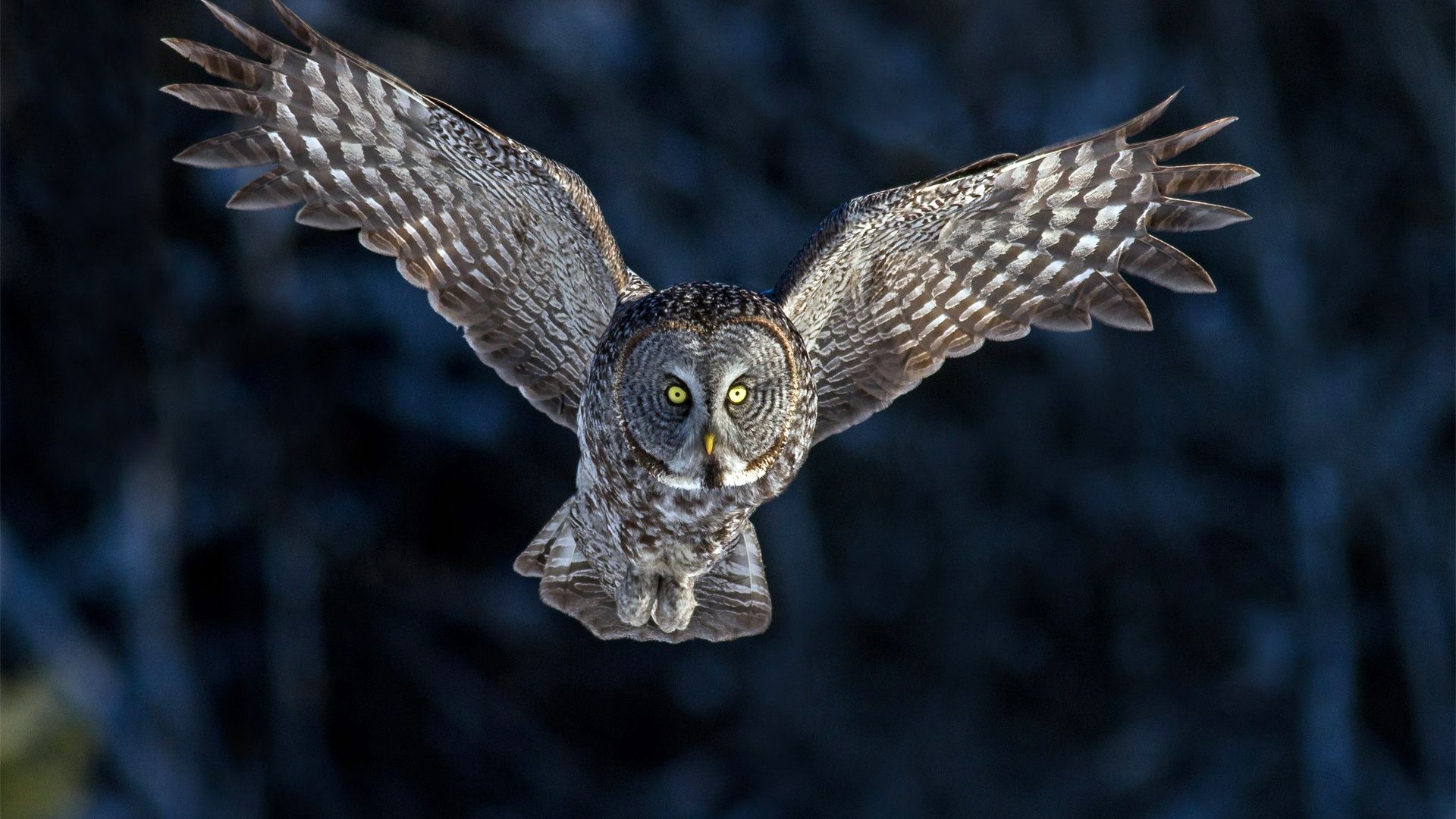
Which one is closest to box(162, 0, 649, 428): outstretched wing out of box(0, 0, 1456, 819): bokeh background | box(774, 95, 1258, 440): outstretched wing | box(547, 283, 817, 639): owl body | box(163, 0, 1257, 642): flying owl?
box(163, 0, 1257, 642): flying owl

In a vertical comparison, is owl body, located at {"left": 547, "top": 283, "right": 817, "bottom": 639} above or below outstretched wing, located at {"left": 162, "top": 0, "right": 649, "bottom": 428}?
below

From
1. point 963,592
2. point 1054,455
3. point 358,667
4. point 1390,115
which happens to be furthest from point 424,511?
point 1390,115

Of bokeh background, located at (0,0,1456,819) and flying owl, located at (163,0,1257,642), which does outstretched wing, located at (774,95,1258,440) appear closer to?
flying owl, located at (163,0,1257,642)

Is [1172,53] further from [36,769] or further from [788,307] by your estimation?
[36,769]

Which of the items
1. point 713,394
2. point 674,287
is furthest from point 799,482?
point 713,394

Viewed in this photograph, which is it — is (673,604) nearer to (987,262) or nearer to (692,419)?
(692,419)

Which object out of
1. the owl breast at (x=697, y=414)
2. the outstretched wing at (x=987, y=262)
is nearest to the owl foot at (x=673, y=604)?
the owl breast at (x=697, y=414)

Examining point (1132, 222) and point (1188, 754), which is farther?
point (1188, 754)
